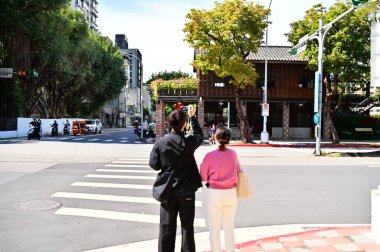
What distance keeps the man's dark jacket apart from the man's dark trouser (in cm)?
11

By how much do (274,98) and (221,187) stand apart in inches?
1254

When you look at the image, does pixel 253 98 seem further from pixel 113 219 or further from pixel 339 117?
pixel 113 219

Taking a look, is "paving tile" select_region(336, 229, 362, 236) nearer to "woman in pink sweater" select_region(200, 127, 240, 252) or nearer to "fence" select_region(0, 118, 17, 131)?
"woman in pink sweater" select_region(200, 127, 240, 252)

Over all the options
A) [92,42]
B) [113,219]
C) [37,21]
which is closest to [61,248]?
[113,219]

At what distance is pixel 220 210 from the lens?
13.6 feet

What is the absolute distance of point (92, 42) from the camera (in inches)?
1775

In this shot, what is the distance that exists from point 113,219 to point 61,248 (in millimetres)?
1483

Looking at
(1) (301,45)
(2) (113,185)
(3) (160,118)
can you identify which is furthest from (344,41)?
(2) (113,185)

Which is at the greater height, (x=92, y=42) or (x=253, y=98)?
(x=92, y=42)

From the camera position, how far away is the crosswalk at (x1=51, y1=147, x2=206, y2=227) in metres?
6.84

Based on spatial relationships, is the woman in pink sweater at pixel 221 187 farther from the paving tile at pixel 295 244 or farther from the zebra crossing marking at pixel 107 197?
the zebra crossing marking at pixel 107 197

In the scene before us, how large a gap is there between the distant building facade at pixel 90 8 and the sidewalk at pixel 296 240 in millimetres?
82850

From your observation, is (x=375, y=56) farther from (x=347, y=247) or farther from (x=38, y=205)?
(x=38, y=205)

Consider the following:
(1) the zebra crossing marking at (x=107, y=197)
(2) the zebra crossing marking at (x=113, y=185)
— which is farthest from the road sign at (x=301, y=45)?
(1) the zebra crossing marking at (x=107, y=197)
